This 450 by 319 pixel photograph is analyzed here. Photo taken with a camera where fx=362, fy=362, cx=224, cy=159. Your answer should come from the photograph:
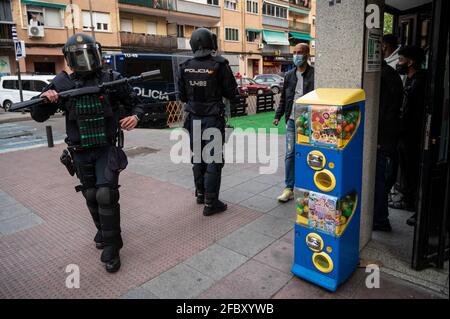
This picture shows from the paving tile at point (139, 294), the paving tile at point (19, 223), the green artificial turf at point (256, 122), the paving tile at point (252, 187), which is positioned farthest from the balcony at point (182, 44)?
the paving tile at point (139, 294)

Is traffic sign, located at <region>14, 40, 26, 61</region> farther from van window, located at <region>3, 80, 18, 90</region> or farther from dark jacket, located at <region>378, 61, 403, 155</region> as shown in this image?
dark jacket, located at <region>378, 61, 403, 155</region>

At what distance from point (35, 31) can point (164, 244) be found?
2542cm

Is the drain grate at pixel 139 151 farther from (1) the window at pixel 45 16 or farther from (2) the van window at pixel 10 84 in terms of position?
(1) the window at pixel 45 16

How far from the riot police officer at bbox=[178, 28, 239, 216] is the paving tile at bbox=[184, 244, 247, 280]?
0.95 m

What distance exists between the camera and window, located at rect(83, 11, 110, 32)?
26567mm

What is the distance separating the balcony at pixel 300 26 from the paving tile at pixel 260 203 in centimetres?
4565

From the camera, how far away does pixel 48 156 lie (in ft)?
26.5

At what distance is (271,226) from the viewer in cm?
404

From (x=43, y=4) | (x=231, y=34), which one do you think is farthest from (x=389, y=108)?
(x=231, y=34)

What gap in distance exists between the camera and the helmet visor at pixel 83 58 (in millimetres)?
3201

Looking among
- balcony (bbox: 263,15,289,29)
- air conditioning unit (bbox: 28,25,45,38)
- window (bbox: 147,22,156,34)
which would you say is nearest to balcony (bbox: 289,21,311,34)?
balcony (bbox: 263,15,289,29)

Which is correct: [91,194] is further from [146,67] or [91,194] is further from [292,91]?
[146,67]
